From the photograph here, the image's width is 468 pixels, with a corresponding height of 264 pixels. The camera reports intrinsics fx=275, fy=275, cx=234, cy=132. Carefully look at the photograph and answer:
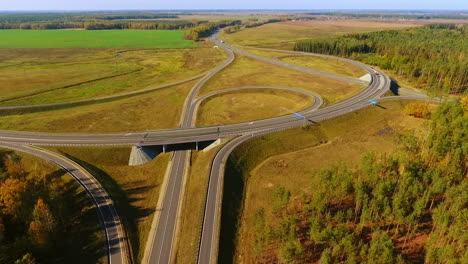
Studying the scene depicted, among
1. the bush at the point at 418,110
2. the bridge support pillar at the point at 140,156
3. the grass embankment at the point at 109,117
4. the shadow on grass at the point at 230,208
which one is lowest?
the shadow on grass at the point at 230,208

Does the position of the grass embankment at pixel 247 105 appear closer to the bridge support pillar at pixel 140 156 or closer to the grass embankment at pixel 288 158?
the grass embankment at pixel 288 158

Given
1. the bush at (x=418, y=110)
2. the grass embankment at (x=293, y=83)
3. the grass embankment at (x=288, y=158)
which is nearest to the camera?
the grass embankment at (x=288, y=158)

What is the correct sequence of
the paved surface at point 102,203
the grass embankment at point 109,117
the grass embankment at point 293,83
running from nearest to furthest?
the paved surface at point 102,203 → the grass embankment at point 109,117 → the grass embankment at point 293,83

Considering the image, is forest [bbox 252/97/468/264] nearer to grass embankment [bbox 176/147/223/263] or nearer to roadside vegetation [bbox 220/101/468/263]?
roadside vegetation [bbox 220/101/468/263]

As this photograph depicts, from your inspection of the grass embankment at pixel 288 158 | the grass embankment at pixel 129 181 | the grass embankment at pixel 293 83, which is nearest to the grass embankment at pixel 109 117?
the grass embankment at pixel 129 181

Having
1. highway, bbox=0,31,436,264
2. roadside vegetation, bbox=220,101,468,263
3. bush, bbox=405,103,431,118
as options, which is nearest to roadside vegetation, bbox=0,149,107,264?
highway, bbox=0,31,436,264

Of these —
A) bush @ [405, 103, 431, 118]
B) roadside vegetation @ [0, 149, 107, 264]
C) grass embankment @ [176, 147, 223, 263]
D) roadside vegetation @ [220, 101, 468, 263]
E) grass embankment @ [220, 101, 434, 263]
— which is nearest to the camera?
roadside vegetation @ [220, 101, 468, 263]

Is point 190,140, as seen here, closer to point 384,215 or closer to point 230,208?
point 230,208
